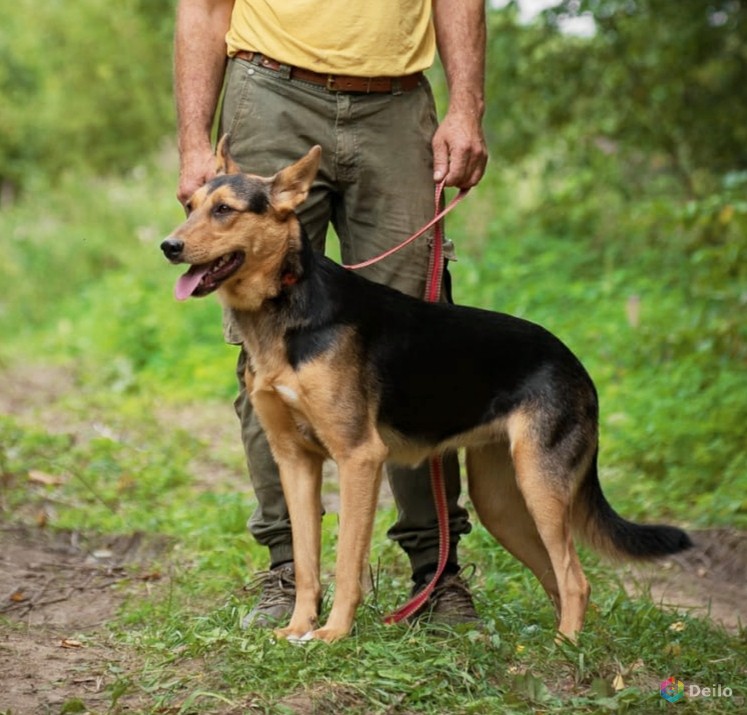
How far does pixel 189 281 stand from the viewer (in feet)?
13.2

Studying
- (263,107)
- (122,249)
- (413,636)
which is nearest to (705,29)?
(122,249)

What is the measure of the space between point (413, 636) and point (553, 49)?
9.69 m

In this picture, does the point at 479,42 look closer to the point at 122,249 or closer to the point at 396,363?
the point at 396,363

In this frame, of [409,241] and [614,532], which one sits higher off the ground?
[409,241]

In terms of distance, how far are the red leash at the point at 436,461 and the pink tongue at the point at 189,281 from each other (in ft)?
2.26

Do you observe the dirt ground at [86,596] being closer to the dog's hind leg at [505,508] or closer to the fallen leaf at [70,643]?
the fallen leaf at [70,643]

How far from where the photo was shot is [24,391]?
397 inches

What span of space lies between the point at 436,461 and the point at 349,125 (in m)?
1.28

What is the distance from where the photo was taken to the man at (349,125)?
14.8ft

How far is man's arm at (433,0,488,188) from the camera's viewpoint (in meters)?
4.63

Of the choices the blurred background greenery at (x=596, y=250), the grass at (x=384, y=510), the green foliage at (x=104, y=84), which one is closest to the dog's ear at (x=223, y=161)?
the grass at (x=384, y=510)

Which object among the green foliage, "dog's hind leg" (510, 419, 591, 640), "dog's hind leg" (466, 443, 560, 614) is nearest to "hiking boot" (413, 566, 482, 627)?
"dog's hind leg" (466, 443, 560, 614)

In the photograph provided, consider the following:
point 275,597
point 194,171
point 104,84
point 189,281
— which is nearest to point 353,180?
point 194,171

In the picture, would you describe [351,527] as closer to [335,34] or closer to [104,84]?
[335,34]
